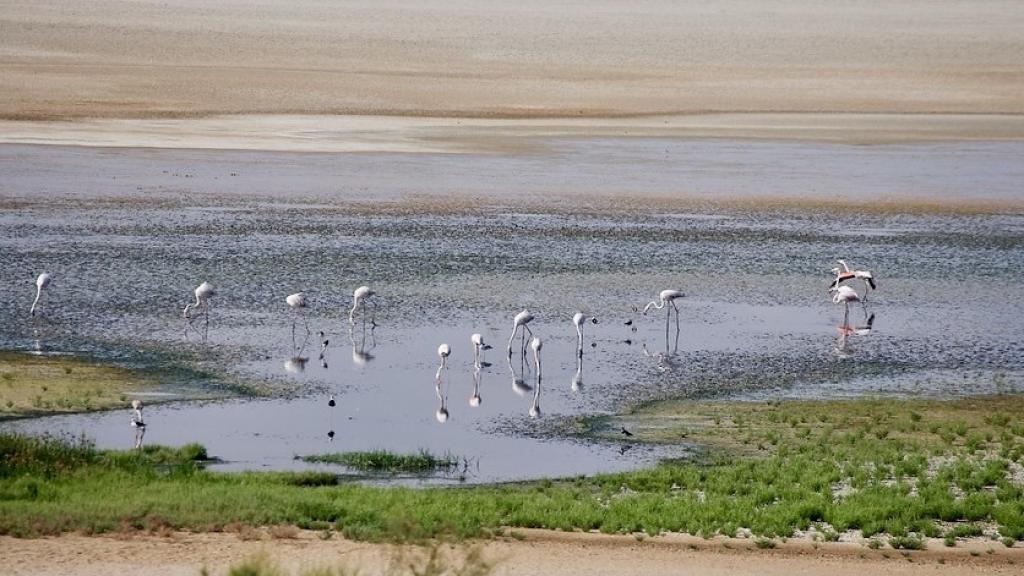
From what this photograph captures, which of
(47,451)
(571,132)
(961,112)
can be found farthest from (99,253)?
(961,112)

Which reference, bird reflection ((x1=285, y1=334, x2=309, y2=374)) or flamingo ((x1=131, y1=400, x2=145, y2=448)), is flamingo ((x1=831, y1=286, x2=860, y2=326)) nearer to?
bird reflection ((x1=285, y1=334, x2=309, y2=374))

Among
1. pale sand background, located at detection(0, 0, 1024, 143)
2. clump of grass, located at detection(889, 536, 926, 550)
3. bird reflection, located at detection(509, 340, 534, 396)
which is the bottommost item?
clump of grass, located at detection(889, 536, 926, 550)

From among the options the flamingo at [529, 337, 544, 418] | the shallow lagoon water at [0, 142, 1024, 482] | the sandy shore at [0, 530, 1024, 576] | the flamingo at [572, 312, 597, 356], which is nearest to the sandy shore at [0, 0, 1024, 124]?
the shallow lagoon water at [0, 142, 1024, 482]

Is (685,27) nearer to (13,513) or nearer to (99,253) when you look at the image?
(99,253)

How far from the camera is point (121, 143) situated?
44781mm

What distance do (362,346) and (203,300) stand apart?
2957 mm

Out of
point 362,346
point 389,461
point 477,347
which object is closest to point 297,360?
point 362,346

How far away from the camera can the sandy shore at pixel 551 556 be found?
41.4 feet

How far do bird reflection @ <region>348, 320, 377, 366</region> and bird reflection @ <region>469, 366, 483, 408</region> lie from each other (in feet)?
5.52

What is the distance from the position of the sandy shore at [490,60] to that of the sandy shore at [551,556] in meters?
38.5

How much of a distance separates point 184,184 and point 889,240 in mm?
17579

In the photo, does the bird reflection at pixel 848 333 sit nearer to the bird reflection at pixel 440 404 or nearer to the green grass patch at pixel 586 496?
the green grass patch at pixel 586 496

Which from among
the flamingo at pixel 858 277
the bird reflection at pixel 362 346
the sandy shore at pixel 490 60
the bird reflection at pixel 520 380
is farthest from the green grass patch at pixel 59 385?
the sandy shore at pixel 490 60

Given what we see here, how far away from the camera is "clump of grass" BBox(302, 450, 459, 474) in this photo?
16.6 metres
